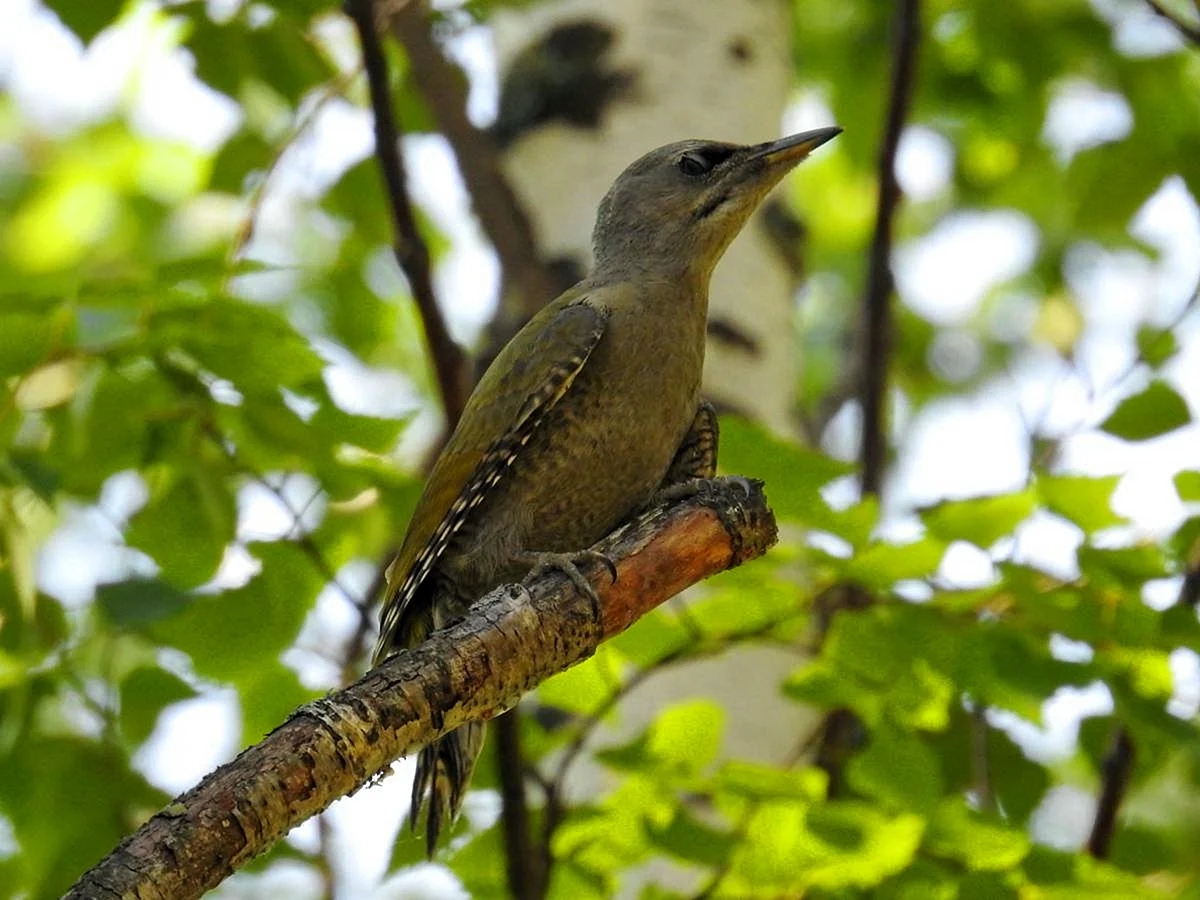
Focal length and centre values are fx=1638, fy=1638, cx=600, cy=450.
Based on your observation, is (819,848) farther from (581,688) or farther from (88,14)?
(88,14)

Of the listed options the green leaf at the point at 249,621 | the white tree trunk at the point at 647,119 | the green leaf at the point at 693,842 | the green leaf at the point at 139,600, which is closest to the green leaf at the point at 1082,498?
the green leaf at the point at 693,842

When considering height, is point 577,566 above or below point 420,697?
above

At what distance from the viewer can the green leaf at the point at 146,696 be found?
4105 mm

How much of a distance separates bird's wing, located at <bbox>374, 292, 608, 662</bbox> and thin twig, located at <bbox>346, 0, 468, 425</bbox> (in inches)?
7.6

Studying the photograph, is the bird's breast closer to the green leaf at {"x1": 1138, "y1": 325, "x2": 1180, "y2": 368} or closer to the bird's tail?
the bird's tail

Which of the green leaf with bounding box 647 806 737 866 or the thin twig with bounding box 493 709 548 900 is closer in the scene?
the green leaf with bounding box 647 806 737 866

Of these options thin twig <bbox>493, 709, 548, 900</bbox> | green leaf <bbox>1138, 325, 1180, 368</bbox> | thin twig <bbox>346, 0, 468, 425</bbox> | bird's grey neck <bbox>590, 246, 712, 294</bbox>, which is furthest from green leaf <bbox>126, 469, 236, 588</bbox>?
green leaf <bbox>1138, 325, 1180, 368</bbox>

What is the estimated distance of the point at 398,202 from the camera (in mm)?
4207

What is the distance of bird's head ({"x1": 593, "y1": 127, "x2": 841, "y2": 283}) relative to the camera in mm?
4793

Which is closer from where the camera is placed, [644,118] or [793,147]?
[793,147]

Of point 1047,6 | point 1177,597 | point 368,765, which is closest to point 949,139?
point 1047,6

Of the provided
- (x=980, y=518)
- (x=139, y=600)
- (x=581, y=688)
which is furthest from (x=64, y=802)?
(x=980, y=518)

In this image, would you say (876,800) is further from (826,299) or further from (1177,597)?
(826,299)

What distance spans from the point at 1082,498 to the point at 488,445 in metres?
1.47
